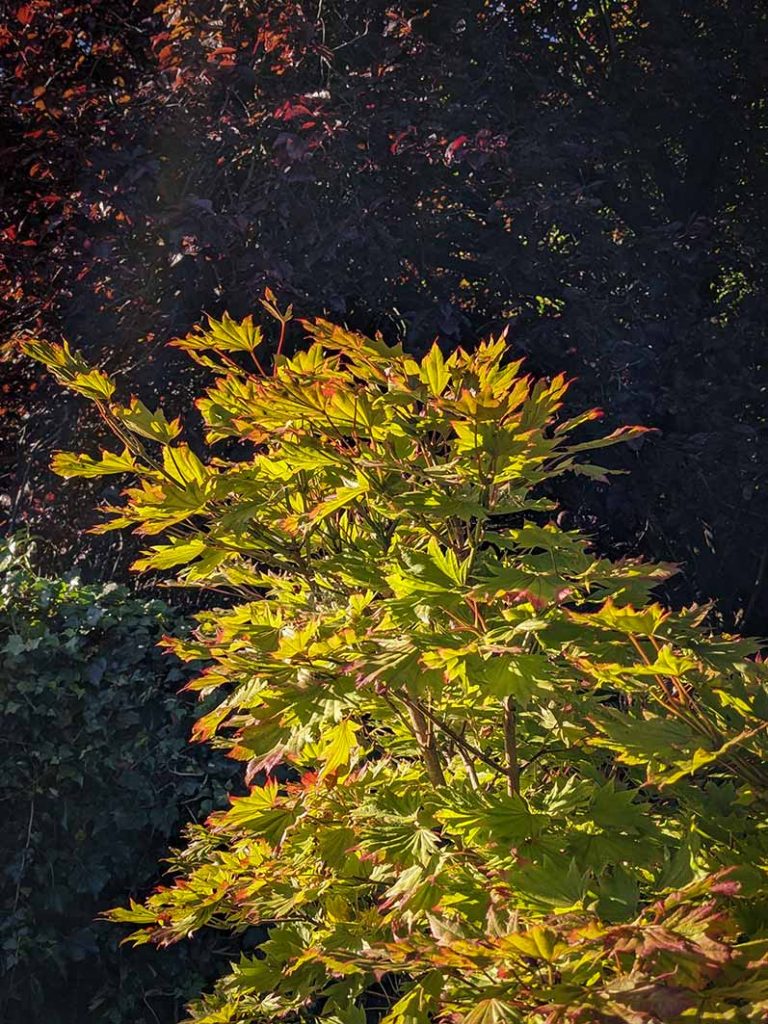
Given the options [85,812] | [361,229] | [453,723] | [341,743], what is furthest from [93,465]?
[361,229]

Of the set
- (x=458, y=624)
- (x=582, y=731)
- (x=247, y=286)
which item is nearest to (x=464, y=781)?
(x=582, y=731)

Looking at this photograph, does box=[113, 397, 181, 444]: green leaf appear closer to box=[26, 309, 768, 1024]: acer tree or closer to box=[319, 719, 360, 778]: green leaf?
box=[26, 309, 768, 1024]: acer tree

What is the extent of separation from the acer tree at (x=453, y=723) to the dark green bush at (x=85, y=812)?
1366mm

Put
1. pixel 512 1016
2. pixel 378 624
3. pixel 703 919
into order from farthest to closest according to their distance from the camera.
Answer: pixel 378 624 < pixel 512 1016 < pixel 703 919

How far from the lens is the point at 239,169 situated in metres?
5.44

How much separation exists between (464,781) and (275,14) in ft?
14.1

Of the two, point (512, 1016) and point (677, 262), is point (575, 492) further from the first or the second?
point (512, 1016)

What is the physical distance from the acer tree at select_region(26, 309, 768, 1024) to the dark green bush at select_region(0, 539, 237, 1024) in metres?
1.37

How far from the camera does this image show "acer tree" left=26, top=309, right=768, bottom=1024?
1730mm

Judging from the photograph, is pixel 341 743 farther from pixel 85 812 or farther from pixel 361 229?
pixel 361 229

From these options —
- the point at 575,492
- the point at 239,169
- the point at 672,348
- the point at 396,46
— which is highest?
the point at 396,46

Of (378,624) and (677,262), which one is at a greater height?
(677,262)

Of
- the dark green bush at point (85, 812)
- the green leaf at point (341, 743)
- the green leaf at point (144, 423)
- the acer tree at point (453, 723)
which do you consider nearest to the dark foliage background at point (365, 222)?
the dark green bush at point (85, 812)

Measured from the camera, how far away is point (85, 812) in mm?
4074
